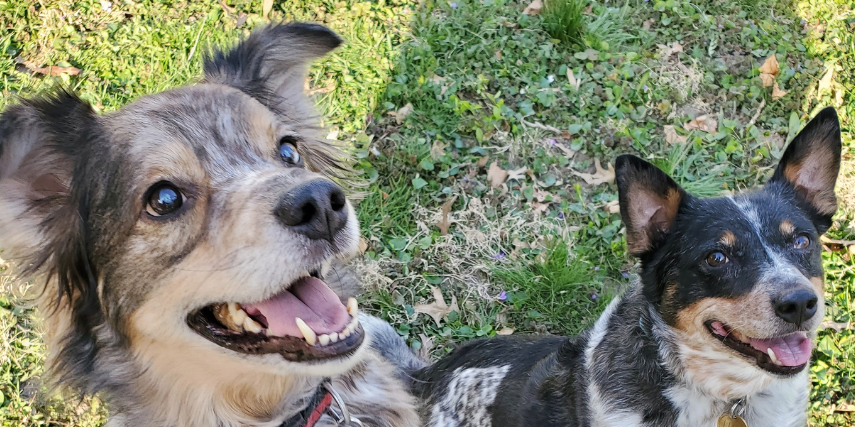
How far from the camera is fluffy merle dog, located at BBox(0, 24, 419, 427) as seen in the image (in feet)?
7.12

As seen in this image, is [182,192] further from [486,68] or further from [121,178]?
[486,68]

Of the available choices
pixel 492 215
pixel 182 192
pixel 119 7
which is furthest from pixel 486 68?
pixel 182 192

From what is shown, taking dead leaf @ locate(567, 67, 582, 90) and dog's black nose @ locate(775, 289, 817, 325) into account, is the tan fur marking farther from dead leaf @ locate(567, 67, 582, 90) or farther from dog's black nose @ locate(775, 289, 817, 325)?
dead leaf @ locate(567, 67, 582, 90)

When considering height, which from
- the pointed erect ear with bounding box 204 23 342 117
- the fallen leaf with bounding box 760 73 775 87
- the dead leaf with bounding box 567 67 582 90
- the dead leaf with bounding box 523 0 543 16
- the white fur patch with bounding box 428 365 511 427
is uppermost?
the pointed erect ear with bounding box 204 23 342 117

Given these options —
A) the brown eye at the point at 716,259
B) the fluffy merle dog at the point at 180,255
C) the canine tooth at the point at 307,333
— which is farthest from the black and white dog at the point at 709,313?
the canine tooth at the point at 307,333

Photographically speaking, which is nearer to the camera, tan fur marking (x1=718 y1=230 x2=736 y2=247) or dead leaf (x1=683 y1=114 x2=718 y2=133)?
tan fur marking (x1=718 y1=230 x2=736 y2=247)

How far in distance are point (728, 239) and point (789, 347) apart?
0.56m

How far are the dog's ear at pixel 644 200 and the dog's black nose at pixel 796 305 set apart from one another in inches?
25.2

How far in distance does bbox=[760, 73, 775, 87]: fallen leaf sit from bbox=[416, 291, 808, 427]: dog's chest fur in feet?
10.9

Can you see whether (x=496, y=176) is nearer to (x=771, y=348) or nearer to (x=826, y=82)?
(x=771, y=348)

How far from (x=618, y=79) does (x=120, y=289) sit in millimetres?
A: 4587

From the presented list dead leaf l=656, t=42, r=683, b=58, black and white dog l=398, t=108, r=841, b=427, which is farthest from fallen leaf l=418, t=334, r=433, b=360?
dead leaf l=656, t=42, r=683, b=58

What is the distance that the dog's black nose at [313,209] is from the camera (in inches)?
83.1

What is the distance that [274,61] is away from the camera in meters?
3.02
